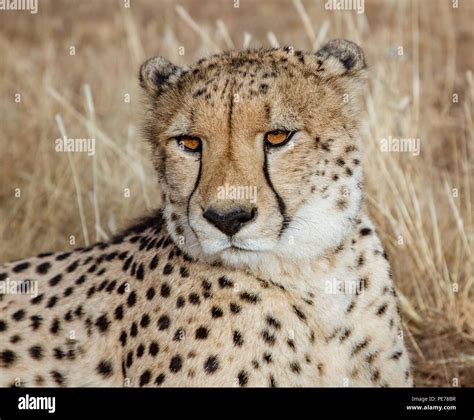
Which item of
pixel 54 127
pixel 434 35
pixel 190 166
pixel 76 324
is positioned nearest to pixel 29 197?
pixel 54 127

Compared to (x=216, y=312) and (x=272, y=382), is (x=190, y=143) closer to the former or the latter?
(x=216, y=312)

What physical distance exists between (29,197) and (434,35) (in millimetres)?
4378

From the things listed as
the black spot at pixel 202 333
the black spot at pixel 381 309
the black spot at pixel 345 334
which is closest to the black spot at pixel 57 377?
the black spot at pixel 202 333

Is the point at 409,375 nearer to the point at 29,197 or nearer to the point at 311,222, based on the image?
the point at 311,222

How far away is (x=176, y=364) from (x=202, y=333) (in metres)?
0.13

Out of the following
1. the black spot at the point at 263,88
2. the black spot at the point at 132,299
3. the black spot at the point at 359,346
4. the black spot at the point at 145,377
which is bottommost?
the black spot at the point at 145,377

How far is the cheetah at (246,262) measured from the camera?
3.25 m

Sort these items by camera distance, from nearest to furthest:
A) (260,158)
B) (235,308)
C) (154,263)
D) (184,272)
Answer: (260,158) < (235,308) < (184,272) < (154,263)

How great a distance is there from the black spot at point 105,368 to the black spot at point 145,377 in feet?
0.71

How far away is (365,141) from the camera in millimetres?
5176

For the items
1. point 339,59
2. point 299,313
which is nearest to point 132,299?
point 299,313

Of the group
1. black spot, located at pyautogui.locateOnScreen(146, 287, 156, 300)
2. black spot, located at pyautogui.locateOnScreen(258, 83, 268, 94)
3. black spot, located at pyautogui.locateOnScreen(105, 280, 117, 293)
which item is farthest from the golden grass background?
black spot, located at pyautogui.locateOnScreen(258, 83, 268, 94)

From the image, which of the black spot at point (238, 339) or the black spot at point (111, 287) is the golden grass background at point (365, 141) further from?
the black spot at point (238, 339)
